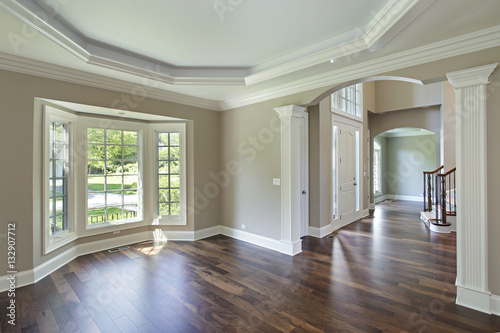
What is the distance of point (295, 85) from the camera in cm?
387

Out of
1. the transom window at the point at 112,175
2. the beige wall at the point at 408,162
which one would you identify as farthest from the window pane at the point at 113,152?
the beige wall at the point at 408,162

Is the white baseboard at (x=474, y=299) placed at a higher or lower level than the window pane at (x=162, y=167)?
lower

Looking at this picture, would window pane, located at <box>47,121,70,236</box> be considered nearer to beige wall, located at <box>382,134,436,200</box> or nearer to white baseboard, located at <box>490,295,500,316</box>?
white baseboard, located at <box>490,295,500,316</box>

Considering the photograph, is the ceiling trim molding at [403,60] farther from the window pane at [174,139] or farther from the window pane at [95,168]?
the window pane at [95,168]

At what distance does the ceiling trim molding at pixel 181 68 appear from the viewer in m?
2.15

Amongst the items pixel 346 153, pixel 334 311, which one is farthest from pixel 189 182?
pixel 346 153

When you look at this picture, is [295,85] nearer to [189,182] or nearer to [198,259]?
[189,182]

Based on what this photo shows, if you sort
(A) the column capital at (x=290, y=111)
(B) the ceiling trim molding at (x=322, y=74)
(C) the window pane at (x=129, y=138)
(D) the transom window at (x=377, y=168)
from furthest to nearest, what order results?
(D) the transom window at (x=377, y=168), (C) the window pane at (x=129, y=138), (A) the column capital at (x=290, y=111), (B) the ceiling trim molding at (x=322, y=74)

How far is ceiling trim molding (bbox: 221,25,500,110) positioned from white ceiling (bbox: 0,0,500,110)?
0.03ft

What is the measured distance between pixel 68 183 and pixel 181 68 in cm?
253

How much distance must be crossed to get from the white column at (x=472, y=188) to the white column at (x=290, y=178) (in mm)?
2030

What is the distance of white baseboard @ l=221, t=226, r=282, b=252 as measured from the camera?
13.9 ft

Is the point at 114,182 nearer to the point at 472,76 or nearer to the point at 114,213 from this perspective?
the point at 114,213

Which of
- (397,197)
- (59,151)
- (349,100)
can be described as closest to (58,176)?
(59,151)
